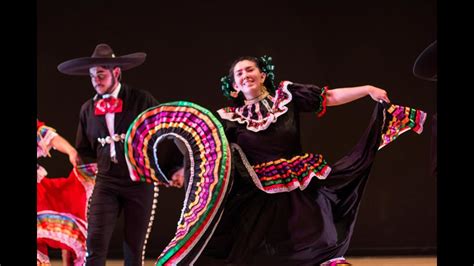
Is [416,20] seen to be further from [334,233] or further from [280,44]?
[334,233]

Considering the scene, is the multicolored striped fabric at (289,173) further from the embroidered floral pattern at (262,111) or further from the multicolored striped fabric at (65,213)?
the multicolored striped fabric at (65,213)

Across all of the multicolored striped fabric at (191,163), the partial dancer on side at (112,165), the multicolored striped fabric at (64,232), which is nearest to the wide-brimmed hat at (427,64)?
the multicolored striped fabric at (191,163)

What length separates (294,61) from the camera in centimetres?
500

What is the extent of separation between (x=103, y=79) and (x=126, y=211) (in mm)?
837

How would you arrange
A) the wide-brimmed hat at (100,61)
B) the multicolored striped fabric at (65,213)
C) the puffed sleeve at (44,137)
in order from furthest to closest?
1. the puffed sleeve at (44,137)
2. the multicolored striped fabric at (65,213)
3. the wide-brimmed hat at (100,61)

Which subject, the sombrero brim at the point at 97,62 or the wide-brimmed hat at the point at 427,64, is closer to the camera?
the wide-brimmed hat at the point at 427,64

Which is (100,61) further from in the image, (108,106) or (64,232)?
(64,232)

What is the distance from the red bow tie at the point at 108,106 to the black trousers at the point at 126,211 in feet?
1.33

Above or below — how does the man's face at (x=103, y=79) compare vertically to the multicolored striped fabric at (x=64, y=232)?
above

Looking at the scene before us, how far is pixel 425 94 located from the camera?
5.06 meters

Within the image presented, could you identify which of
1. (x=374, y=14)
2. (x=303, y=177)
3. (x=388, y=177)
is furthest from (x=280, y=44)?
(x=303, y=177)

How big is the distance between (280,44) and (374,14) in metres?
0.77

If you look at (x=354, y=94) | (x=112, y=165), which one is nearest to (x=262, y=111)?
(x=354, y=94)

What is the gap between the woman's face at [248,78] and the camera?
3551 millimetres
